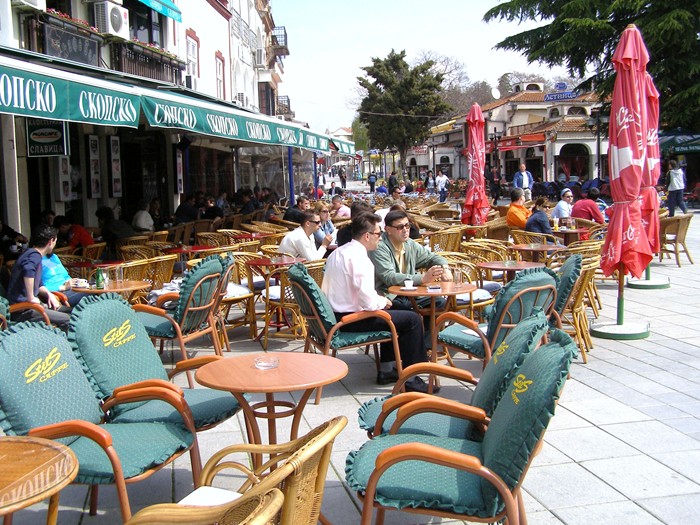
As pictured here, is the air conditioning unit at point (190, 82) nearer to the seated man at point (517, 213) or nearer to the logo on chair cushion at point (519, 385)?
the seated man at point (517, 213)

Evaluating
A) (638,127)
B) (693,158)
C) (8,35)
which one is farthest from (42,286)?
(693,158)

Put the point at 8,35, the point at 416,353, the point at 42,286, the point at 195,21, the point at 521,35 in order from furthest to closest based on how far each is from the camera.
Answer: the point at 521,35 < the point at 195,21 < the point at 8,35 < the point at 42,286 < the point at 416,353

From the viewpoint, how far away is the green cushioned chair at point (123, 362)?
347 cm

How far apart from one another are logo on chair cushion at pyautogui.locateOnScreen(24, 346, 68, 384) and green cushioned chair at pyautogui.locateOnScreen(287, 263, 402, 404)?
2.05m

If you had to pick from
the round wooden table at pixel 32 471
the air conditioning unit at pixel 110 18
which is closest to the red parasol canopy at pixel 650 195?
the round wooden table at pixel 32 471

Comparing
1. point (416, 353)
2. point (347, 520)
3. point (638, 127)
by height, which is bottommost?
point (347, 520)

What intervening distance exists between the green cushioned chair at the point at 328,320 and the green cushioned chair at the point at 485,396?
1496mm

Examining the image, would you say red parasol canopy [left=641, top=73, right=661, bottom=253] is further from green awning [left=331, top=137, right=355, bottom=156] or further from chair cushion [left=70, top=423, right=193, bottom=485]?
green awning [left=331, top=137, right=355, bottom=156]

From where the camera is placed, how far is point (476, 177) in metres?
12.1

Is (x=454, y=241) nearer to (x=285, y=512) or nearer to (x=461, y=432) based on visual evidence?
(x=461, y=432)

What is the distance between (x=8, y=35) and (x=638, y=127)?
368 inches

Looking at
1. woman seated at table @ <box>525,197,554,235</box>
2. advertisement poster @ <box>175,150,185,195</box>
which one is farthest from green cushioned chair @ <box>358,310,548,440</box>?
advertisement poster @ <box>175,150,185,195</box>

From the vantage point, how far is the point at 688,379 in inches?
212

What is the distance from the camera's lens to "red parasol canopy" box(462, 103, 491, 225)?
12.1 metres
